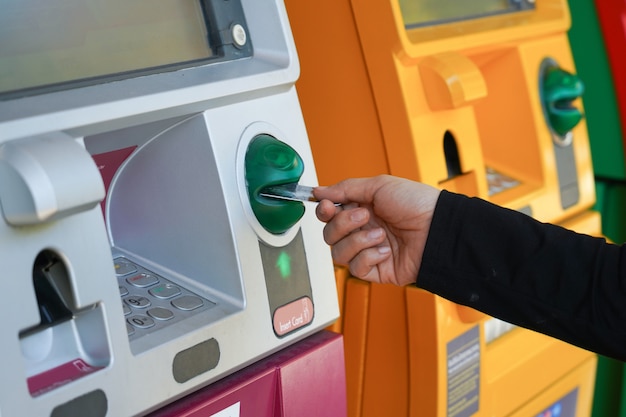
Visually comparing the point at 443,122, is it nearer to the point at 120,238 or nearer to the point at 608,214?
the point at 120,238

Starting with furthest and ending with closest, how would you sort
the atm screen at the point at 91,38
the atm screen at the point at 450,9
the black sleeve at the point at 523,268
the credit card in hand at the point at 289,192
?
the atm screen at the point at 450,9
the black sleeve at the point at 523,268
the credit card in hand at the point at 289,192
the atm screen at the point at 91,38

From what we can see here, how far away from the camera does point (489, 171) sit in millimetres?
1975

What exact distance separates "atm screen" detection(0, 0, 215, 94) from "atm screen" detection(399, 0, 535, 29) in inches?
22.4

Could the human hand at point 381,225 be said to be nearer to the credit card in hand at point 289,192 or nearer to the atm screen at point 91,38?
the credit card in hand at point 289,192

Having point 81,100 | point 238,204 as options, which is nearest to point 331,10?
point 238,204

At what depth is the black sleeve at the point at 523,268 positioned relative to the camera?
1240mm

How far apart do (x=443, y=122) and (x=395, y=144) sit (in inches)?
4.7

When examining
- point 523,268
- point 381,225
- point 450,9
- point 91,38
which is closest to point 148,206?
point 91,38

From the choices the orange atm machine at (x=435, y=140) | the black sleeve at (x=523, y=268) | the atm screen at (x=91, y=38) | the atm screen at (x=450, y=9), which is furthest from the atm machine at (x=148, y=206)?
the atm screen at (x=450, y=9)

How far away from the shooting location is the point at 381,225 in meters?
1.33

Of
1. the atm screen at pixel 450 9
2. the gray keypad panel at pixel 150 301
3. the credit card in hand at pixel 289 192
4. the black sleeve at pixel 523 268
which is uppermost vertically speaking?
the atm screen at pixel 450 9

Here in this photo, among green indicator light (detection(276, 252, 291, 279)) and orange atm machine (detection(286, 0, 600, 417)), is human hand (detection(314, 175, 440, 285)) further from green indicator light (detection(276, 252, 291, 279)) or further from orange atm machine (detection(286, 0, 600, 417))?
orange atm machine (detection(286, 0, 600, 417))

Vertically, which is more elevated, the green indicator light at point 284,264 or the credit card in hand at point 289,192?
the credit card in hand at point 289,192

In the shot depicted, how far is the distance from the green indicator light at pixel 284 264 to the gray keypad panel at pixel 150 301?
0.11 metres
